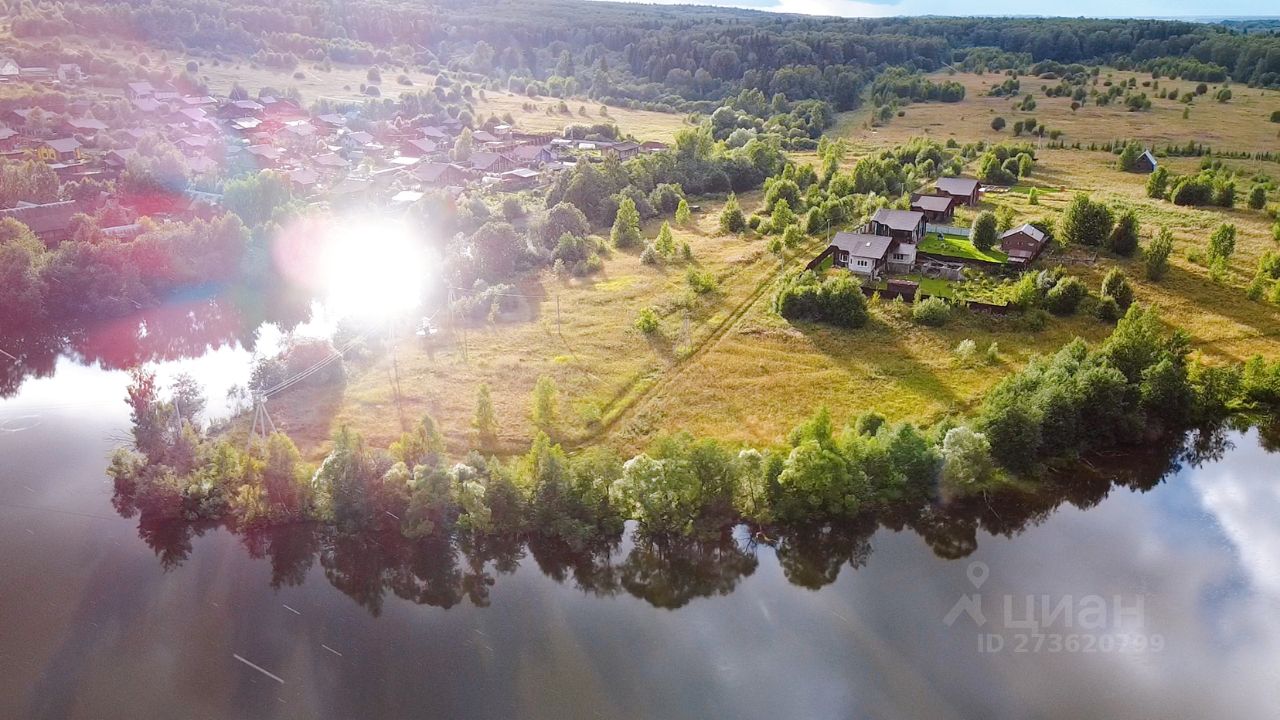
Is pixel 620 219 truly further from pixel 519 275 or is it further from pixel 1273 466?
pixel 1273 466

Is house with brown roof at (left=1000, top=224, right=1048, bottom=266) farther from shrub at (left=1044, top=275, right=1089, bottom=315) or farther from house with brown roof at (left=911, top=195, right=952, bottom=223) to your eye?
house with brown roof at (left=911, top=195, right=952, bottom=223)

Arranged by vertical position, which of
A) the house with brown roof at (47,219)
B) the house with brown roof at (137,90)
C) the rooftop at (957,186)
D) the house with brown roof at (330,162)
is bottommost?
the rooftop at (957,186)

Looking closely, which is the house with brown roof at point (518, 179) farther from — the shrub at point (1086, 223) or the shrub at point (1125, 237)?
the shrub at point (1125, 237)

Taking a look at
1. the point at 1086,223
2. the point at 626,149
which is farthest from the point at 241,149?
the point at 1086,223

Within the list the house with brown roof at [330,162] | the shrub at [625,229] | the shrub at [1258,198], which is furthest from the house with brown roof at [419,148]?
the shrub at [1258,198]

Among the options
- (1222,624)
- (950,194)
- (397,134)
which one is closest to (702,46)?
(397,134)

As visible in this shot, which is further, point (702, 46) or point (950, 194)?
point (702, 46)
